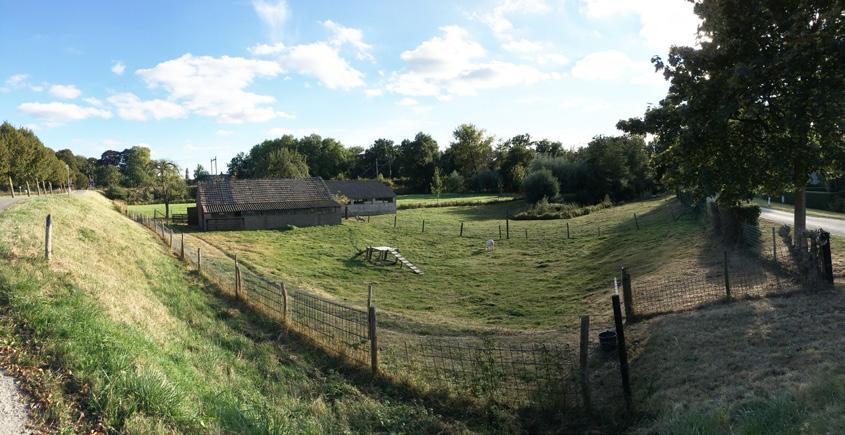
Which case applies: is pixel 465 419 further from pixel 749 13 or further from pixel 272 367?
pixel 749 13

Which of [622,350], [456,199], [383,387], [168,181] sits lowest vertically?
[383,387]

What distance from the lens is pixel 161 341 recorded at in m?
8.84

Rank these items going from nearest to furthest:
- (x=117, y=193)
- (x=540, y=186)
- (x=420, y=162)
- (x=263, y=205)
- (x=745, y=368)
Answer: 1. (x=745, y=368)
2. (x=263, y=205)
3. (x=540, y=186)
4. (x=117, y=193)
5. (x=420, y=162)

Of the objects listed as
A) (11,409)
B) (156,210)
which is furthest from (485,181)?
(11,409)

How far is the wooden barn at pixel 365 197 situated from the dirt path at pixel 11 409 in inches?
2156

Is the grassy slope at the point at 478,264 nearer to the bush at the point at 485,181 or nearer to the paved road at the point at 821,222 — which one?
the paved road at the point at 821,222

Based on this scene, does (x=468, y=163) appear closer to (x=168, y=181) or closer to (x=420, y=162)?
(x=420, y=162)

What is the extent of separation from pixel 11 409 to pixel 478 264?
78.1 ft

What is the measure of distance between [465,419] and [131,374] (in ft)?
16.2

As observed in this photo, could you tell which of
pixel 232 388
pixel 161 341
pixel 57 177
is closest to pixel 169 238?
pixel 161 341

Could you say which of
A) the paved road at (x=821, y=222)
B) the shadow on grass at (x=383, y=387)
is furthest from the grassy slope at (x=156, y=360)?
the paved road at (x=821, y=222)

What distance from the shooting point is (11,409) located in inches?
199

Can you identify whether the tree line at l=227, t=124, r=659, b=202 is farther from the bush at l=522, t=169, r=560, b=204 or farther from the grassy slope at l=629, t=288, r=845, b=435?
the grassy slope at l=629, t=288, r=845, b=435

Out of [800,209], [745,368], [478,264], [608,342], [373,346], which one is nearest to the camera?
[745,368]
